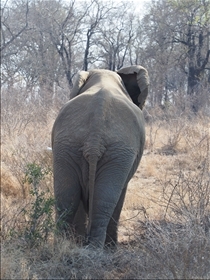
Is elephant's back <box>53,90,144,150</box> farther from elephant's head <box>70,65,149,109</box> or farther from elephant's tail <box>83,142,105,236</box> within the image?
elephant's head <box>70,65,149,109</box>

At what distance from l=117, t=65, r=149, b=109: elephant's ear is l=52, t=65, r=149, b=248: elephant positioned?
135cm

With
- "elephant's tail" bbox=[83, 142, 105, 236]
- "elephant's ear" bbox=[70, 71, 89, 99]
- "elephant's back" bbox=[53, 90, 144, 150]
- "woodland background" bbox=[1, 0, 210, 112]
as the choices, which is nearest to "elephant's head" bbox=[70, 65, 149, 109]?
"elephant's ear" bbox=[70, 71, 89, 99]

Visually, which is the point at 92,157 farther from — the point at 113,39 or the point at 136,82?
the point at 113,39

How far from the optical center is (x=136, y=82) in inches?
254

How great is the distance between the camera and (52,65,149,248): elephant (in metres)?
4.56

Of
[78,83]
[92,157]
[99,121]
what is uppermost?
[78,83]

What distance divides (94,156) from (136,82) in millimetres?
2171

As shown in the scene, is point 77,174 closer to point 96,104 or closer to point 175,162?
point 96,104

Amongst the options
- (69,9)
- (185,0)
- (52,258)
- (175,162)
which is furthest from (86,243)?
(69,9)

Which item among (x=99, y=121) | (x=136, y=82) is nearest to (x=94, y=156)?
(x=99, y=121)

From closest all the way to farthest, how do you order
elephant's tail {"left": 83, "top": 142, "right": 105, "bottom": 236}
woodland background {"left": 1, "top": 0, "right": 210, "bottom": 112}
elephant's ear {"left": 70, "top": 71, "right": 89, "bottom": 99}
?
elephant's tail {"left": 83, "top": 142, "right": 105, "bottom": 236}
elephant's ear {"left": 70, "top": 71, "right": 89, "bottom": 99}
woodland background {"left": 1, "top": 0, "right": 210, "bottom": 112}

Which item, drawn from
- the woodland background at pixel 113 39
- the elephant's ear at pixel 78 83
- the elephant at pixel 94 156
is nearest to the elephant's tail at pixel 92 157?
the elephant at pixel 94 156

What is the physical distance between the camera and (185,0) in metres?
23.0

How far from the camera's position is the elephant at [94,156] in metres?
4.56
